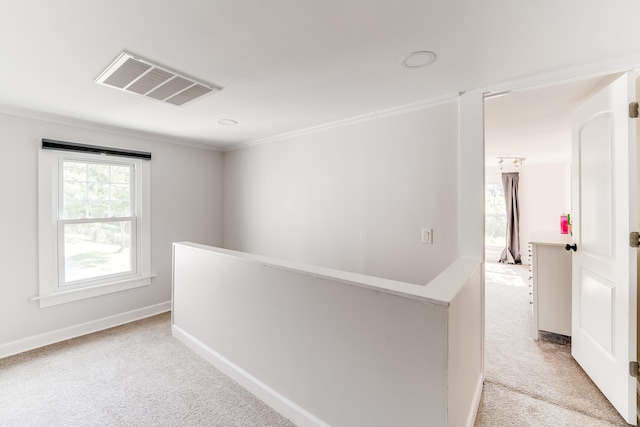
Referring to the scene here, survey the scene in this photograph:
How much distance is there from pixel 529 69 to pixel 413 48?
32.6 inches

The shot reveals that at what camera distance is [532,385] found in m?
2.01

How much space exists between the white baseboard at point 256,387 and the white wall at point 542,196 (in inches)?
234

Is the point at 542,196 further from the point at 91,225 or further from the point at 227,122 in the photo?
the point at 91,225

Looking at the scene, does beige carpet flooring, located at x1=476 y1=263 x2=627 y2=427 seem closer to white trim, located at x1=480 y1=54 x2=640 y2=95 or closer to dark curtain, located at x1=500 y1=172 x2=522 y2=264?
white trim, located at x1=480 y1=54 x2=640 y2=95

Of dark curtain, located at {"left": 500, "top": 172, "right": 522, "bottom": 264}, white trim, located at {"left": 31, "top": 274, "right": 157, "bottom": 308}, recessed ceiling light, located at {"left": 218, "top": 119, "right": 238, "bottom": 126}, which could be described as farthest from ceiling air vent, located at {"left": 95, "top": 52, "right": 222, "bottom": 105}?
dark curtain, located at {"left": 500, "top": 172, "right": 522, "bottom": 264}

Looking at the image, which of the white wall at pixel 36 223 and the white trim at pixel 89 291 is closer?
the white wall at pixel 36 223

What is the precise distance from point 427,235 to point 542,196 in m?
5.22

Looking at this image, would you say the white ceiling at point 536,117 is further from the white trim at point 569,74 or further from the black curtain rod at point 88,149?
the black curtain rod at point 88,149

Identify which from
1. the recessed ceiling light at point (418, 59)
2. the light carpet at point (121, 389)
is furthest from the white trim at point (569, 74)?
the light carpet at point (121, 389)

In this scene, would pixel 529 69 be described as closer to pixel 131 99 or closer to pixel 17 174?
pixel 131 99

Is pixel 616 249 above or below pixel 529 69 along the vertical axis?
below

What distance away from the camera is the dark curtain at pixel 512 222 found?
598cm

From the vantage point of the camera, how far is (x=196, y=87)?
197 cm

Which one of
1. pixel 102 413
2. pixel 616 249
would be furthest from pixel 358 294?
pixel 102 413
